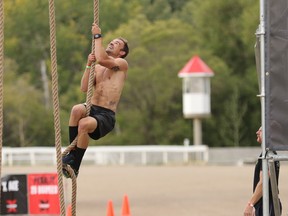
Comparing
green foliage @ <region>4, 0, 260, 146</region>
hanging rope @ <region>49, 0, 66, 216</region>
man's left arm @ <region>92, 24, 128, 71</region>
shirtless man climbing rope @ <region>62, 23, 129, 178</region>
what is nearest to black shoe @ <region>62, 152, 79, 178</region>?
shirtless man climbing rope @ <region>62, 23, 129, 178</region>

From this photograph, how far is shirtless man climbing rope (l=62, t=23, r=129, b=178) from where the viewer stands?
34.5 feet

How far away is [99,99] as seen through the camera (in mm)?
11016

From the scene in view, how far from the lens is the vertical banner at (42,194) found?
1902cm

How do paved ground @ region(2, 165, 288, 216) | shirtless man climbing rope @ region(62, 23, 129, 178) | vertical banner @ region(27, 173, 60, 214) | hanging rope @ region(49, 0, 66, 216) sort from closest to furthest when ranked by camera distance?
hanging rope @ region(49, 0, 66, 216) < shirtless man climbing rope @ region(62, 23, 129, 178) < vertical banner @ region(27, 173, 60, 214) < paved ground @ region(2, 165, 288, 216)

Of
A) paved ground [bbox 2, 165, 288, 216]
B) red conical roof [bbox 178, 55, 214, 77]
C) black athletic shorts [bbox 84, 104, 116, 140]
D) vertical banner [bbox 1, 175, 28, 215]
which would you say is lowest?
paved ground [bbox 2, 165, 288, 216]

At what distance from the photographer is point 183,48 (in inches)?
2453

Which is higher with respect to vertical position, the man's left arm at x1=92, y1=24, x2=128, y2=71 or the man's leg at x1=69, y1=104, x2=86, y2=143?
the man's left arm at x1=92, y1=24, x2=128, y2=71

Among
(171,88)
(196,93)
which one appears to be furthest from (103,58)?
(171,88)

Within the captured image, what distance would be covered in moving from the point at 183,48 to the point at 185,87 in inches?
468

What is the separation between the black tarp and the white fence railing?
1419 inches

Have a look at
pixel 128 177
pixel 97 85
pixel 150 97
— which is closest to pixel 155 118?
pixel 150 97

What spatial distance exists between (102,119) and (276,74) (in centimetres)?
199

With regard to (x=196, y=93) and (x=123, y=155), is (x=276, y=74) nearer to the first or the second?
(x=123, y=155)

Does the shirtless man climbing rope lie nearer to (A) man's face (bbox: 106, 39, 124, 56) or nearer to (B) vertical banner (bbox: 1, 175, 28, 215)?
(A) man's face (bbox: 106, 39, 124, 56)
